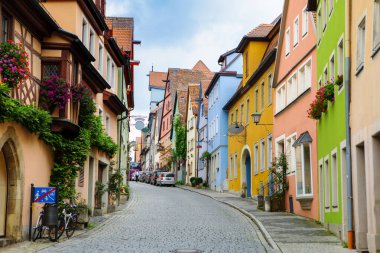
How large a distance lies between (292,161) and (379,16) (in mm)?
13538

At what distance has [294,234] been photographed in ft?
61.9

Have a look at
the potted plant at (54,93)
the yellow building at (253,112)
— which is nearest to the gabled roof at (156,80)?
the yellow building at (253,112)

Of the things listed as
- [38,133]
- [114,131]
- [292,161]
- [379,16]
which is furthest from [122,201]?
[379,16]

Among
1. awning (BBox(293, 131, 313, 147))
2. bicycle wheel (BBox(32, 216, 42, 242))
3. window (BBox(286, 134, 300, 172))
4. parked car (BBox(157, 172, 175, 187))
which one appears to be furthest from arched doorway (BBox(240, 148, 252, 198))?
bicycle wheel (BBox(32, 216, 42, 242))

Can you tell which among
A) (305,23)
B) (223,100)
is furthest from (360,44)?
(223,100)

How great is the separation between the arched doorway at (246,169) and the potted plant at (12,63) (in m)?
24.4

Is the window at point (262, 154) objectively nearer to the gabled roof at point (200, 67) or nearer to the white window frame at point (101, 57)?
the white window frame at point (101, 57)

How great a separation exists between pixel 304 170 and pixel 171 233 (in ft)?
22.3

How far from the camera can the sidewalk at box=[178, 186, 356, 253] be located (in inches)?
627

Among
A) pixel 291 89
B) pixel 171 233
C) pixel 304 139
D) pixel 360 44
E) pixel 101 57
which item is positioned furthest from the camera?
pixel 101 57

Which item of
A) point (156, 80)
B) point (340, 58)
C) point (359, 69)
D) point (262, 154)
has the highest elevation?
point (156, 80)

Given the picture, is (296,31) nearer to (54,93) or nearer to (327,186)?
(327,186)

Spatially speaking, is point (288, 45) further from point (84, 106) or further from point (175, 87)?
point (175, 87)

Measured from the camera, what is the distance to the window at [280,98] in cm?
2859
